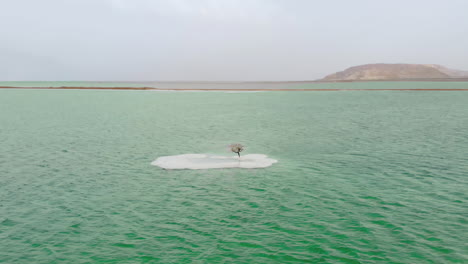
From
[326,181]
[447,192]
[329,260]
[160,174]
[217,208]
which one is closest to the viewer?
[329,260]

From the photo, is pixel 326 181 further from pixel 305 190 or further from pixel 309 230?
pixel 309 230

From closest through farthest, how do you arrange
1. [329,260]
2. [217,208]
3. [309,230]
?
[329,260]
[309,230]
[217,208]

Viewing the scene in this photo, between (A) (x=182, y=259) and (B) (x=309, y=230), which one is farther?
(B) (x=309, y=230)

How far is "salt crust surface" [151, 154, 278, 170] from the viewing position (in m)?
30.1

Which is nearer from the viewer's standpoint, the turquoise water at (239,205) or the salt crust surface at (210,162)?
the turquoise water at (239,205)

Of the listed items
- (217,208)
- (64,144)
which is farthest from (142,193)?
(64,144)

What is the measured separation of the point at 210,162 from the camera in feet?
103

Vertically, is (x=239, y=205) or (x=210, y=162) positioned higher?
(x=210, y=162)

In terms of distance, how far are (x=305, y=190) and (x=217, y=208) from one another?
6.38 m

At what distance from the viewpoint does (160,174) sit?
2817 cm

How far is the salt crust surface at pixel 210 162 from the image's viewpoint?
30094 millimetres

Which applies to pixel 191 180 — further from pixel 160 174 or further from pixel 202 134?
pixel 202 134

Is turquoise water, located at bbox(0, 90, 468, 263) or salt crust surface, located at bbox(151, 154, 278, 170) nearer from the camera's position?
turquoise water, located at bbox(0, 90, 468, 263)

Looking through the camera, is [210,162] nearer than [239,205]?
No
